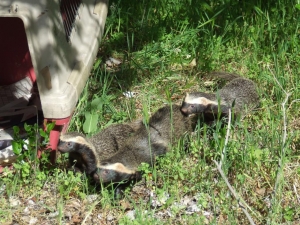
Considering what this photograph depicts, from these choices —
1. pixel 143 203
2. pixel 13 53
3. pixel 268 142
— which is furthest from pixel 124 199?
pixel 13 53

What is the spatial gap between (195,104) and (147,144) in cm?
49

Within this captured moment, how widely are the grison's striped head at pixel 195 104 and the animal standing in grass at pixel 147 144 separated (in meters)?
0.09

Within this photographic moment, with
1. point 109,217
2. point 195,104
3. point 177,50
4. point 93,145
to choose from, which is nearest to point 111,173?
point 109,217

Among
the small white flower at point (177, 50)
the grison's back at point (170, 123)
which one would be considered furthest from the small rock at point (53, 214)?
the small white flower at point (177, 50)

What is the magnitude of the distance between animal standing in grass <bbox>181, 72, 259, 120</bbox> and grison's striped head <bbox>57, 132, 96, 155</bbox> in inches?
33.3

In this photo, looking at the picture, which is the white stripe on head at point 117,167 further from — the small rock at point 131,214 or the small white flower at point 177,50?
the small white flower at point 177,50

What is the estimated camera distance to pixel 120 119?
4828mm

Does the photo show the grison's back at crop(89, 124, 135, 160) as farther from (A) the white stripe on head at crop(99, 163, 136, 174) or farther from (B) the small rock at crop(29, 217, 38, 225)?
(B) the small rock at crop(29, 217, 38, 225)

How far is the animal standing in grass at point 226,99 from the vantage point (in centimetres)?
464

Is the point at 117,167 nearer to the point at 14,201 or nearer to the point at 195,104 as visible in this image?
the point at 14,201

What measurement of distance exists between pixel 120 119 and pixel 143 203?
0.95 metres

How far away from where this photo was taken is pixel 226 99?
4941 mm

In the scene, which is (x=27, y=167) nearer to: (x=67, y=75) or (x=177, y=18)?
(x=67, y=75)

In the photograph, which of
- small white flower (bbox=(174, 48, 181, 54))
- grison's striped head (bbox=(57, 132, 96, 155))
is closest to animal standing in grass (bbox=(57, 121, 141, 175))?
grison's striped head (bbox=(57, 132, 96, 155))
